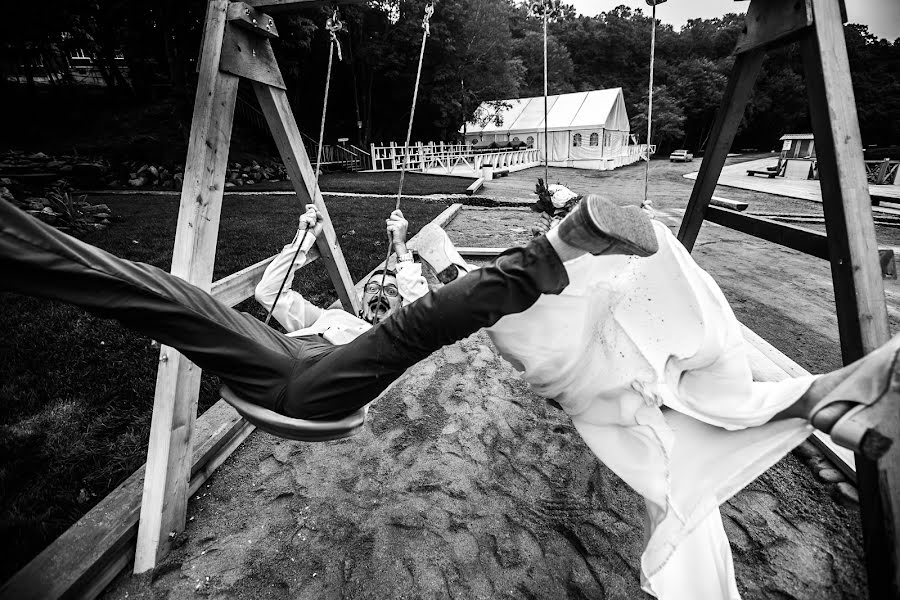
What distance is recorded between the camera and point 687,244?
11.0 ft

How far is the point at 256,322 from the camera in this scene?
188 centimetres

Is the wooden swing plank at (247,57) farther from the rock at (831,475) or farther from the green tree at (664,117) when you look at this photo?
the green tree at (664,117)

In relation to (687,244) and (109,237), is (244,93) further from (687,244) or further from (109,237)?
(687,244)

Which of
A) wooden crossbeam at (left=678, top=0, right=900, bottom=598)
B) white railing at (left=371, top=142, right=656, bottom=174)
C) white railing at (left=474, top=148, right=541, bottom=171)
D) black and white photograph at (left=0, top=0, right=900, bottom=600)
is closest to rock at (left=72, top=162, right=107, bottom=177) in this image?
black and white photograph at (left=0, top=0, right=900, bottom=600)

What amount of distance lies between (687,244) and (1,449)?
14.8ft

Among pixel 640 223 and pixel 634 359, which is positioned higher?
pixel 640 223

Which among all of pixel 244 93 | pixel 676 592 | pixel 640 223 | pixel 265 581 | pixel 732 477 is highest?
pixel 244 93

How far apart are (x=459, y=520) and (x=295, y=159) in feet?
7.80

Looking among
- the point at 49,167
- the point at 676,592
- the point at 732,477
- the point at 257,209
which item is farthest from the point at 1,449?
the point at 49,167

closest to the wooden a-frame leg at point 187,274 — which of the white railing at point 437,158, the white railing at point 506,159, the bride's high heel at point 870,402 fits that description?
the bride's high heel at point 870,402

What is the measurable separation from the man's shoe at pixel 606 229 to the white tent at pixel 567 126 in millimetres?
28146

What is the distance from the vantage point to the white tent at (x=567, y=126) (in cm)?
2811

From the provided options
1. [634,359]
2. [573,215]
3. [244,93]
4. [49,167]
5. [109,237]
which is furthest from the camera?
[244,93]

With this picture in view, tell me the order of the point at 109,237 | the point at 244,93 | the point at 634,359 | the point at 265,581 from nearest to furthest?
1. the point at 634,359
2. the point at 265,581
3. the point at 109,237
4. the point at 244,93
